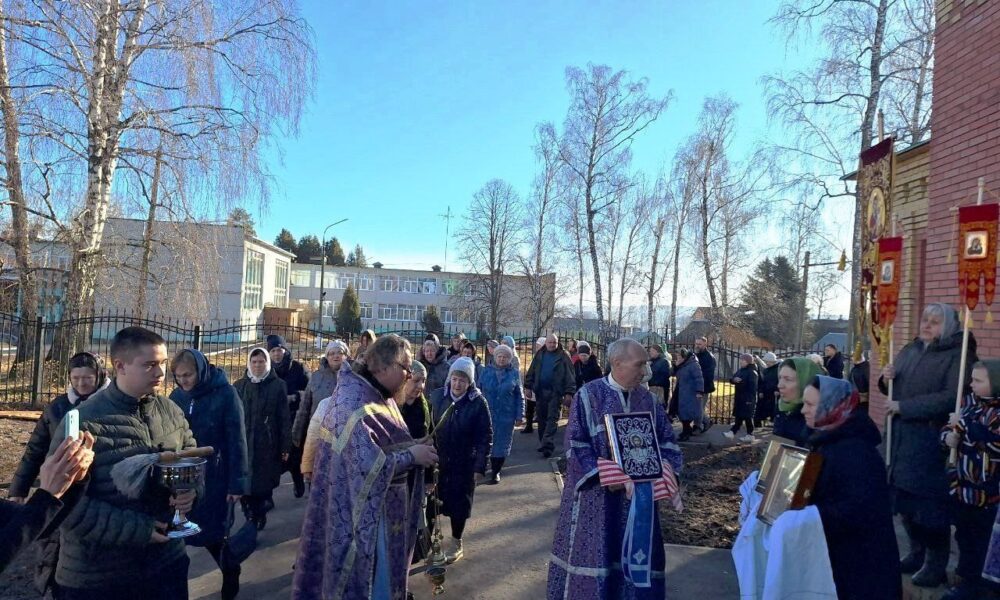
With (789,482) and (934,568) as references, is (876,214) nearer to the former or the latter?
(934,568)

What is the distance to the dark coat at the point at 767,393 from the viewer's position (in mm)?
11656

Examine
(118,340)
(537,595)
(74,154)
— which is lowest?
(537,595)

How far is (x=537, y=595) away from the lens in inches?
187

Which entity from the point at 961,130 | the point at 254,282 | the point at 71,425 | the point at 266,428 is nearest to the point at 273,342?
the point at 266,428

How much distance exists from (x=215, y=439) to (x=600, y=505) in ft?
9.12

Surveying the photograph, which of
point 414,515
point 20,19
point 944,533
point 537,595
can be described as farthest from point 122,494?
point 20,19

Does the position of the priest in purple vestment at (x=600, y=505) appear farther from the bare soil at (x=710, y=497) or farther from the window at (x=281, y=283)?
the window at (x=281, y=283)

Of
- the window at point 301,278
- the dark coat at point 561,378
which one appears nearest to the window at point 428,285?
the window at point 301,278

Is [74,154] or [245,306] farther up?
[74,154]

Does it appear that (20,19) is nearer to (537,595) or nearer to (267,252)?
(537,595)

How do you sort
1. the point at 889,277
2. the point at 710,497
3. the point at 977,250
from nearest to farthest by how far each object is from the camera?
the point at 977,250 < the point at 889,277 < the point at 710,497

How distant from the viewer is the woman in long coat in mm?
11477

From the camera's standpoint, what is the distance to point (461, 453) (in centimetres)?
550

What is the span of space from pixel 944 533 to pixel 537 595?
120 inches
